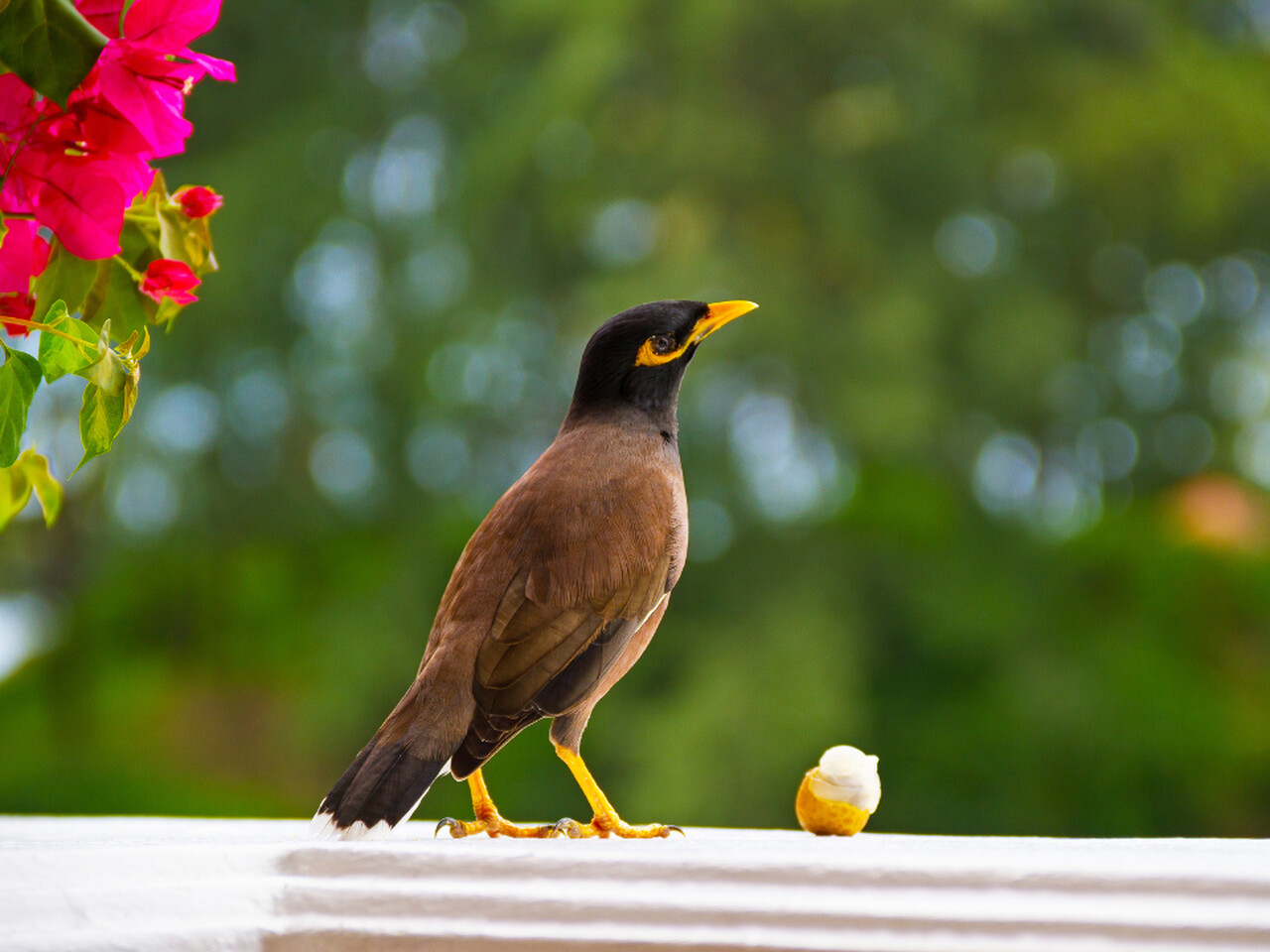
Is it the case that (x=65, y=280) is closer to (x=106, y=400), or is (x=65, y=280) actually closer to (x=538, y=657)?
(x=106, y=400)

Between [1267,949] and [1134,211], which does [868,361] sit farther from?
[1267,949]

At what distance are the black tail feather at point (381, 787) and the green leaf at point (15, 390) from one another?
1.24ft

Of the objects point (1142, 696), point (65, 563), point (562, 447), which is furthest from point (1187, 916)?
point (65, 563)

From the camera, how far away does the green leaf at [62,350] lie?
0.84 meters

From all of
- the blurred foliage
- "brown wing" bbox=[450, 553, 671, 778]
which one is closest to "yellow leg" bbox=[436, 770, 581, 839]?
"brown wing" bbox=[450, 553, 671, 778]

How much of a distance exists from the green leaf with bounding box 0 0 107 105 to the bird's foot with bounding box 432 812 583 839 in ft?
2.53

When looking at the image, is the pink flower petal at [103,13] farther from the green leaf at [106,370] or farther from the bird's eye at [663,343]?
the bird's eye at [663,343]

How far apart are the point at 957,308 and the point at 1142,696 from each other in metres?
1.54

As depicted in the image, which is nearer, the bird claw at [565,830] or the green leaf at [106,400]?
the green leaf at [106,400]

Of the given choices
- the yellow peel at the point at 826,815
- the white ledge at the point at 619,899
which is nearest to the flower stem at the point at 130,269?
the white ledge at the point at 619,899

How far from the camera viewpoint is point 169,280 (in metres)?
0.94

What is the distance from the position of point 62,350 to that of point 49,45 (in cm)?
19

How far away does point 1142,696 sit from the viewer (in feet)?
15.1

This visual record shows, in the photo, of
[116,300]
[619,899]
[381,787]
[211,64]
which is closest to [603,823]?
[381,787]
